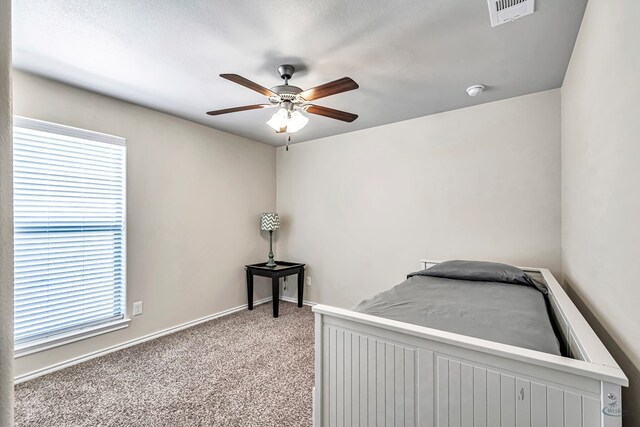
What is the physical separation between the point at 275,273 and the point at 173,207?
1.36 meters

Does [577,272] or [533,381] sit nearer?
[533,381]

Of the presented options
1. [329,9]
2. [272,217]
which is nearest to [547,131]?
[329,9]

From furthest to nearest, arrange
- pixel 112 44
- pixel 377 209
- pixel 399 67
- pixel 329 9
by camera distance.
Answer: pixel 377 209
pixel 399 67
pixel 112 44
pixel 329 9

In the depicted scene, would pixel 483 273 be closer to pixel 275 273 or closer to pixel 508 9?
pixel 508 9

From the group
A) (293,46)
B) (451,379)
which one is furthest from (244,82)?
(451,379)

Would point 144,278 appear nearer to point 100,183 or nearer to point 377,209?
point 100,183

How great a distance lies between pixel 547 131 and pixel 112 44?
11.1 ft

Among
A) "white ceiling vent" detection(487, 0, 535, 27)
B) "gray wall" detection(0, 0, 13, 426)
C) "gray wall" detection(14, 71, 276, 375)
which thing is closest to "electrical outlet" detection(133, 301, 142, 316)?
"gray wall" detection(14, 71, 276, 375)

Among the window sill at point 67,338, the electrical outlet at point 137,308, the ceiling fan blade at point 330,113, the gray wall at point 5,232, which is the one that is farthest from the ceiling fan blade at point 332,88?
the window sill at point 67,338

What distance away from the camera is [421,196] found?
3.24 meters

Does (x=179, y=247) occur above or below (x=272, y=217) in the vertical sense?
below

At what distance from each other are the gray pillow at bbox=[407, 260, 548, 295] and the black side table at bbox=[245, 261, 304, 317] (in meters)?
1.69

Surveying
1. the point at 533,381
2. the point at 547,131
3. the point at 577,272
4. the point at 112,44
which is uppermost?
the point at 112,44

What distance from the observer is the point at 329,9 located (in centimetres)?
157
